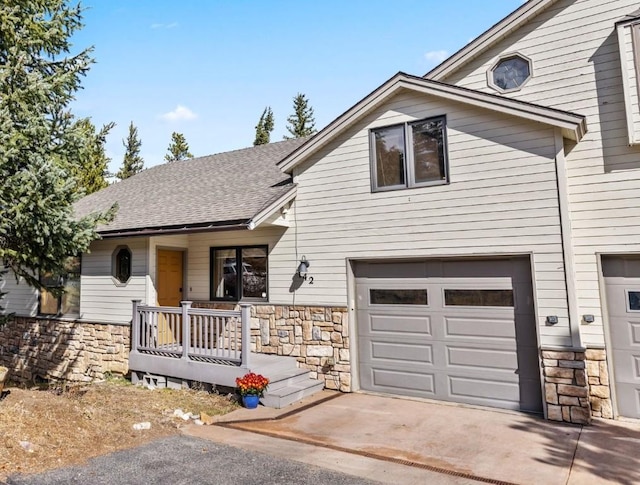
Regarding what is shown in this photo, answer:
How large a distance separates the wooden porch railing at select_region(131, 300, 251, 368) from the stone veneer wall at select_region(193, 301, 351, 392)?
0.53 metres

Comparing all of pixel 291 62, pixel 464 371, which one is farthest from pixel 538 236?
pixel 291 62

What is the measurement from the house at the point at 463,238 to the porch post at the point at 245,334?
1.26 m

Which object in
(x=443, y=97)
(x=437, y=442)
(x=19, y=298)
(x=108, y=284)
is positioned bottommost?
(x=437, y=442)

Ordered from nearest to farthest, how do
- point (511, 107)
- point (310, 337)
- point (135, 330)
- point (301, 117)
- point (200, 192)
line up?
point (511, 107) → point (310, 337) → point (135, 330) → point (200, 192) → point (301, 117)

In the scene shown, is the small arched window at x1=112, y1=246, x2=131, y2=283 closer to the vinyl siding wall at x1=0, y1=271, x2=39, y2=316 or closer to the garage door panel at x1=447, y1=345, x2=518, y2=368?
the vinyl siding wall at x1=0, y1=271, x2=39, y2=316

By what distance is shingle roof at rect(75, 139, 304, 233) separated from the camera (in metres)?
8.73

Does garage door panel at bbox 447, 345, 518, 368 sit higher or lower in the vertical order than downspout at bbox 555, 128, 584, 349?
lower

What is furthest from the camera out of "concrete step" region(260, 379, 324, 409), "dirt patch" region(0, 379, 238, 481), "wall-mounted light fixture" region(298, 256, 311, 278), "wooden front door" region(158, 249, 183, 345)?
"wooden front door" region(158, 249, 183, 345)

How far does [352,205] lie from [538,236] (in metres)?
3.20

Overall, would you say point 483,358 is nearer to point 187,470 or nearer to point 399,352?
point 399,352

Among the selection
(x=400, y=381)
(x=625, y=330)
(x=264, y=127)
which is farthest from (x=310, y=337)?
(x=264, y=127)

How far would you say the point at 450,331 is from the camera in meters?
6.99

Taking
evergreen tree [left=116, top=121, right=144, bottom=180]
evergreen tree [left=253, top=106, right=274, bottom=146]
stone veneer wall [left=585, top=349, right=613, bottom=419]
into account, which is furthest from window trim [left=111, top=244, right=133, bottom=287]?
evergreen tree [left=116, top=121, right=144, bottom=180]

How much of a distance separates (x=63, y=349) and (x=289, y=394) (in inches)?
265
